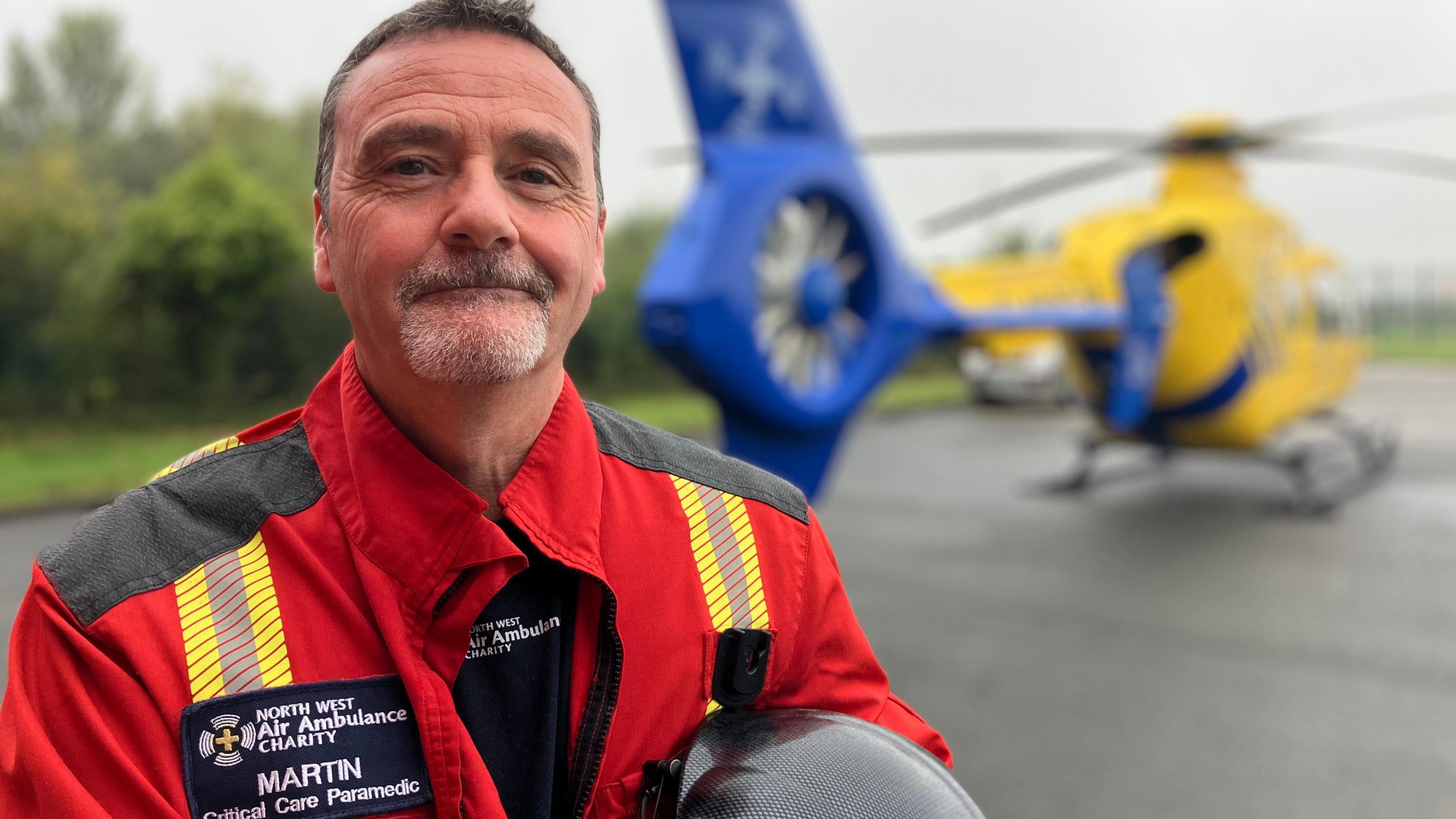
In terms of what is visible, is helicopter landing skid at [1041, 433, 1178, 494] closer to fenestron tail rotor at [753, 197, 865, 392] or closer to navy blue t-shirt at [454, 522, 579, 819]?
fenestron tail rotor at [753, 197, 865, 392]

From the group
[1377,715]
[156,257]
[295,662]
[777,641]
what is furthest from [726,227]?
[156,257]

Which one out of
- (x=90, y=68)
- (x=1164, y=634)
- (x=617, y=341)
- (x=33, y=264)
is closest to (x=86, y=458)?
(x=33, y=264)

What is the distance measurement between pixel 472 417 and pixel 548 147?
29 centimetres

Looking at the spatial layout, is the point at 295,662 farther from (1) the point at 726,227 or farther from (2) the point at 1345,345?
(2) the point at 1345,345

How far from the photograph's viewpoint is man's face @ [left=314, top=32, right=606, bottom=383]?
3.32 feet

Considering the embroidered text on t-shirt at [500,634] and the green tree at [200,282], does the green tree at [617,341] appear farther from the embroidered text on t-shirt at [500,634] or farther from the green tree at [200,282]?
the embroidered text on t-shirt at [500,634]

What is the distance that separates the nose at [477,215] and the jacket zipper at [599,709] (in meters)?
0.36

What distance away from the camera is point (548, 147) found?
1.06 meters

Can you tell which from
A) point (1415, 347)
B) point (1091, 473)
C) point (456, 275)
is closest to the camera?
point (456, 275)

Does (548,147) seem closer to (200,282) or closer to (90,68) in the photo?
(200,282)

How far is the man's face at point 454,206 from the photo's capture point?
3.32ft

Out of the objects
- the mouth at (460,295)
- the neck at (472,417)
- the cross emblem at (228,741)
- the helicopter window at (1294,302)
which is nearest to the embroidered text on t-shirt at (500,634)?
the neck at (472,417)

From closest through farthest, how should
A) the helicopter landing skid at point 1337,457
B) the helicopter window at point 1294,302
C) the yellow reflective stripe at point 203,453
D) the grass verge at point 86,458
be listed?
1. the yellow reflective stripe at point 203,453
2. the grass verge at point 86,458
3. the helicopter landing skid at point 1337,457
4. the helicopter window at point 1294,302

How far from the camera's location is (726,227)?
11.9ft
